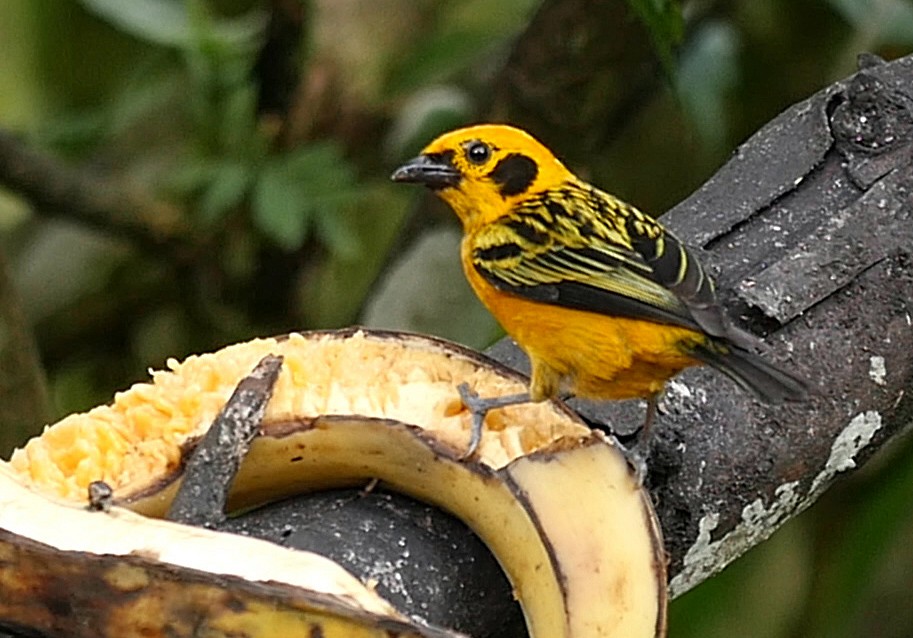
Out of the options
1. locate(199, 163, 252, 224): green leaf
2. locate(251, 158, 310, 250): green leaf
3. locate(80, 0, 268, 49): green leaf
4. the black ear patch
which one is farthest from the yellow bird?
locate(80, 0, 268, 49): green leaf

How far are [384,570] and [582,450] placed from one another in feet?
0.64

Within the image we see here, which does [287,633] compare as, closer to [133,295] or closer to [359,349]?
[359,349]

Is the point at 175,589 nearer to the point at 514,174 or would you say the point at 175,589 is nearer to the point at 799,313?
the point at 799,313

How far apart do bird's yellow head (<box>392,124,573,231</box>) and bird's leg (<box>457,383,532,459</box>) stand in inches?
19.4

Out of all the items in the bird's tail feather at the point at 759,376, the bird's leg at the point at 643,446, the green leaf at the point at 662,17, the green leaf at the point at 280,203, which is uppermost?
the green leaf at the point at 662,17

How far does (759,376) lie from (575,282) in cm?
33

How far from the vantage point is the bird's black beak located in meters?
1.94

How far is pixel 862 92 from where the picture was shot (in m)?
1.73

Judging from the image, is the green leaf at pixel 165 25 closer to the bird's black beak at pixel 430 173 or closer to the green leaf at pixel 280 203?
the green leaf at pixel 280 203

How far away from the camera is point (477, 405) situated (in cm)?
142

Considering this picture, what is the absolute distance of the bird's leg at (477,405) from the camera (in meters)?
1.37

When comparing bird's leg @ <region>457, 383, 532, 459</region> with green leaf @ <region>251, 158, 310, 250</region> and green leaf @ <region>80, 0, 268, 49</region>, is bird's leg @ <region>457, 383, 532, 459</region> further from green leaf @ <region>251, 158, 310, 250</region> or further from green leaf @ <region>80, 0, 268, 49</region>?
green leaf @ <region>80, 0, 268, 49</region>

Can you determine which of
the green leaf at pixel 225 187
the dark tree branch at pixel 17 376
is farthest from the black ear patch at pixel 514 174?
the dark tree branch at pixel 17 376

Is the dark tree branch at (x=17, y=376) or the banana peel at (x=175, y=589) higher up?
the banana peel at (x=175, y=589)
